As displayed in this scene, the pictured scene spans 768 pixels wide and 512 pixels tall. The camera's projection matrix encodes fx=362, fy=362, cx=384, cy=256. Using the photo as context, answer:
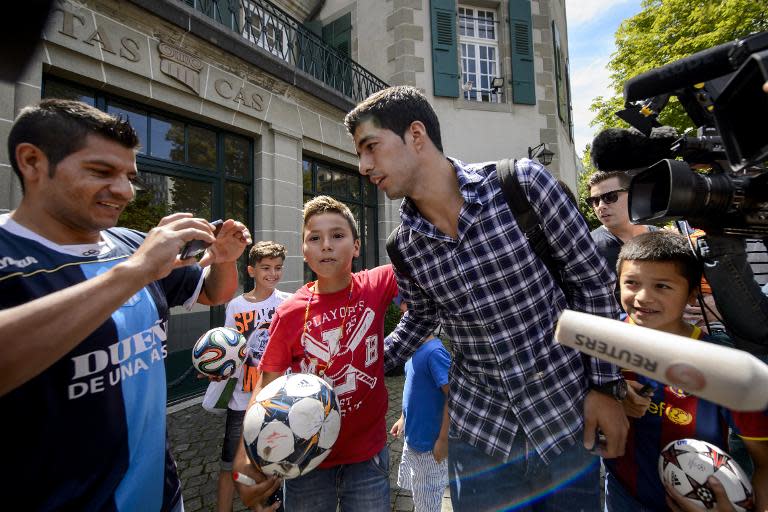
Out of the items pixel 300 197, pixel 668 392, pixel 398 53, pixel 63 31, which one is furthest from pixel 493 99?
pixel 668 392

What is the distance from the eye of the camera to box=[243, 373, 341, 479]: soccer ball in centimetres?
143

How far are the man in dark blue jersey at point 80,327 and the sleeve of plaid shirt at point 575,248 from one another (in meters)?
1.30

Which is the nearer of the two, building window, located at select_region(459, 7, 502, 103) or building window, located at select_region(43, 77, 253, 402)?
building window, located at select_region(43, 77, 253, 402)

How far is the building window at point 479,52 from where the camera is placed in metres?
10.1

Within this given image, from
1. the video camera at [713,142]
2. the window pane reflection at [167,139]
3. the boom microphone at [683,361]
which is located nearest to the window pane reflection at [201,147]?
the window pane reflection at [167,139]

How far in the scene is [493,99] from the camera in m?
10.3

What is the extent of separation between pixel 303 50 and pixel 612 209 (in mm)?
6844

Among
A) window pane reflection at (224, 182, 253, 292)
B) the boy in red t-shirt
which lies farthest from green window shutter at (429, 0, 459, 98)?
the boy in red t-shirt

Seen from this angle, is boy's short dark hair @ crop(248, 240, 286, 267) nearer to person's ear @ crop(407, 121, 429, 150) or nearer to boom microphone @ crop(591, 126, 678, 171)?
person's ear @ crop(407, 121, 429, 150)

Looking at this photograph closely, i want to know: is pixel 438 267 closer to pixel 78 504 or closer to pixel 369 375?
pixel 369 375

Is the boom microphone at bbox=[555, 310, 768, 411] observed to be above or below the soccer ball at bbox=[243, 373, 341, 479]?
above

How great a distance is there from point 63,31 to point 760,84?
19.0 ft

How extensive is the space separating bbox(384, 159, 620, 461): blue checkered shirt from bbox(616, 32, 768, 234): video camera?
278mm

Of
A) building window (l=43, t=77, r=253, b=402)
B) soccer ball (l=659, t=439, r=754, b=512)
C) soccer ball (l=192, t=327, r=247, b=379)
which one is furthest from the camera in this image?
building window (l=43, t=77, r=253, b=402)
